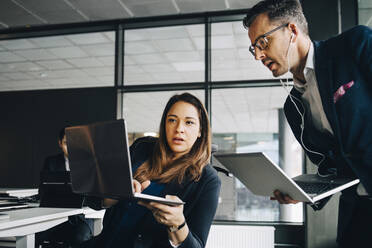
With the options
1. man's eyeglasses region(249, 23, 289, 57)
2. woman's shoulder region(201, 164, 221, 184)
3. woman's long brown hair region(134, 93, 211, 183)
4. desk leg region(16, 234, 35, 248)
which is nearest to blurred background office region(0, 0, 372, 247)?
man's eyeglasses region(249, 23, 289, 57)

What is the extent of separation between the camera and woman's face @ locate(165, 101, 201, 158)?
1.65 metres

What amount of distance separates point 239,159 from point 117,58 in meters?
4.04

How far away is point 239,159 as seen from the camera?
46.8 inches

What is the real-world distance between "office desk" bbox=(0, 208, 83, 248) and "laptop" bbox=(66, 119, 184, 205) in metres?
0.69

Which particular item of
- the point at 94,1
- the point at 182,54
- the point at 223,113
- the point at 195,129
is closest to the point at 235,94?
the point at 182,54

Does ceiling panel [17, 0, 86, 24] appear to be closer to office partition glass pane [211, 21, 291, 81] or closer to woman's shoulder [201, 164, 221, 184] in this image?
office partition glass pane [211, 21, 291, 81]

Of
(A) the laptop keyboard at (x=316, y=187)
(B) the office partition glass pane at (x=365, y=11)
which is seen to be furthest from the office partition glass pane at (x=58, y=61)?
(A) the laptop keyboard at (x=316, y=187)

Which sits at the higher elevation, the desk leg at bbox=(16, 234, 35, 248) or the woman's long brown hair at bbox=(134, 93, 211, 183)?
the woman's long brown hair at bbox=(134, 93, 211, 183)

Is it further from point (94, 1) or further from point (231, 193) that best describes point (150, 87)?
point (231, 193)

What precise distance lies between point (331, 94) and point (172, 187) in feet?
2.44

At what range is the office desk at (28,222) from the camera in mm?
1797

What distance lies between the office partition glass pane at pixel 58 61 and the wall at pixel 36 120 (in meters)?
0.99

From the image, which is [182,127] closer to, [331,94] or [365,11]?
[331,94]

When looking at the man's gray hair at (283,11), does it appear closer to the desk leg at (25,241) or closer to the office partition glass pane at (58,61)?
the desk leg at (25,241)
